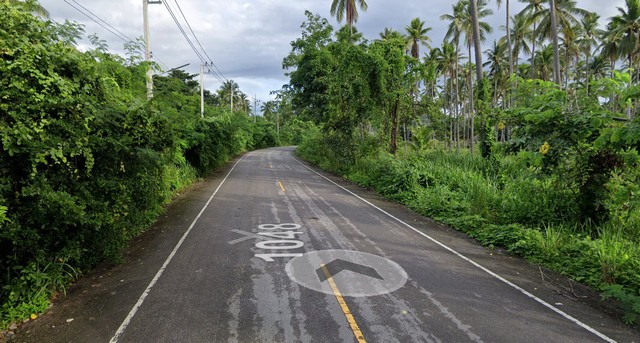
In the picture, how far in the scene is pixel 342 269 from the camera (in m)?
6.14

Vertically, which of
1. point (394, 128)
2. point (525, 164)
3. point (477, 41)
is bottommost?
point (525, 164)

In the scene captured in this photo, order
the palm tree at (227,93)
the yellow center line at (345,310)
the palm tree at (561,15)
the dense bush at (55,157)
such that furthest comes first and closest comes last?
the palm tree at (227,93) < the palm tree at (561,15) < the dense bush at (55,157) < the yellow center line at (345,310)

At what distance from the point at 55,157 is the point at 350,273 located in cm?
454

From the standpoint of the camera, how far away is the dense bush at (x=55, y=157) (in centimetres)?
455

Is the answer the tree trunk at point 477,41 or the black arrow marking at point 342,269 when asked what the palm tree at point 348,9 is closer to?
the tree trunk at point 477,41

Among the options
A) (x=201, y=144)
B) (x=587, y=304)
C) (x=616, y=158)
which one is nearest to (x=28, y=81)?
(x=587, y=304)

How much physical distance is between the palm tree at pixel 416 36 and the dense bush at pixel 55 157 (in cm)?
3853

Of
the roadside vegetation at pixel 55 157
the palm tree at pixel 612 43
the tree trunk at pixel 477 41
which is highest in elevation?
the palm tree at pixel 612 43

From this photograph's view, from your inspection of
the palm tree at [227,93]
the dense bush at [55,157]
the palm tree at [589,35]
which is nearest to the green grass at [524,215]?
the dense bush at [55,157]

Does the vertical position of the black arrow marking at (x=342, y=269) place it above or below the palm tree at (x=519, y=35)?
below

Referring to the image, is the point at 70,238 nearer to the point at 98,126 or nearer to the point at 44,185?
the point at 44,185

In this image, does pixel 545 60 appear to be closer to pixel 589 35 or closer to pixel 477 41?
pixel 589 35

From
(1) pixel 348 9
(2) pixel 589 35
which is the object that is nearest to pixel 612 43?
(2) pixel 589 35

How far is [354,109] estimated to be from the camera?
20984mm
